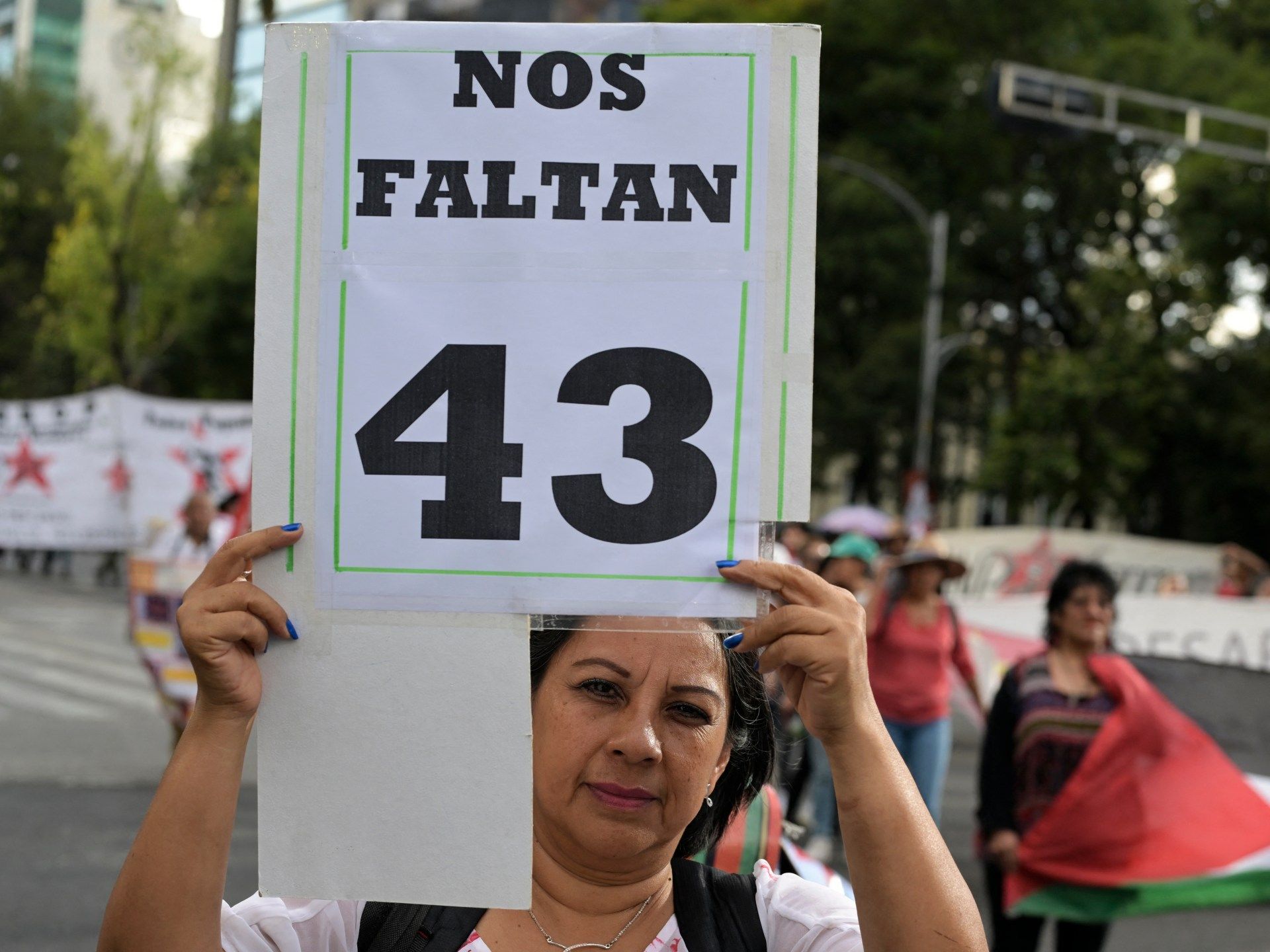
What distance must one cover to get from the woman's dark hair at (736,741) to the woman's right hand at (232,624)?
455 millimetres

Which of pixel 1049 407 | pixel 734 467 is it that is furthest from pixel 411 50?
pixel 1049 407

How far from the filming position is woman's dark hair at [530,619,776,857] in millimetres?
2293

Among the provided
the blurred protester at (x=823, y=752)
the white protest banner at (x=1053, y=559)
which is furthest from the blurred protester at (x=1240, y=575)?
the white protest banner at (x=1053, y=559)

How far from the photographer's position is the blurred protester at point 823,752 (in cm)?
809

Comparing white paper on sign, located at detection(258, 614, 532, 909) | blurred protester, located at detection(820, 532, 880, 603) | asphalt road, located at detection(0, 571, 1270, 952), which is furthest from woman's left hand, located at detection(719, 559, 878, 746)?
blurred protester, located at detection(820, 532, 880, 603)

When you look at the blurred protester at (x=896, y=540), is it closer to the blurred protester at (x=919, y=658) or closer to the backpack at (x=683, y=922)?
Result: the blurred protester at (x=919, y=658)

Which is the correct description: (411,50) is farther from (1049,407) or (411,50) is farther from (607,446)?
(1049,407)

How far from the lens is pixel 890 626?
806 centimetres

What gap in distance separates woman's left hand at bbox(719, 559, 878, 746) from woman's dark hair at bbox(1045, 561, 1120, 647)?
13.0 feet

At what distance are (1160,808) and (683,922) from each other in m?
4.27

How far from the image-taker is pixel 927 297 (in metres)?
32.9

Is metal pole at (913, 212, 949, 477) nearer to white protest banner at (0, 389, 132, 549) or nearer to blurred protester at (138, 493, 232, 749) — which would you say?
white protest banner at (0, 389, 132, 549)

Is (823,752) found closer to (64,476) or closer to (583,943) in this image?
(583,943)

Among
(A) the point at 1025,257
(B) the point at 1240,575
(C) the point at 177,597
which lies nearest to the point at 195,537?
(C) the point at 177,597
